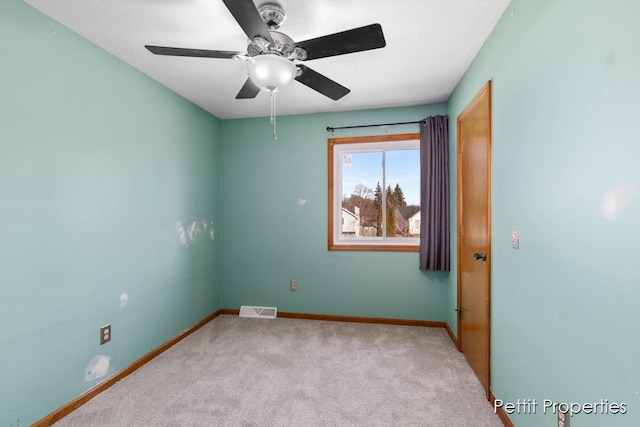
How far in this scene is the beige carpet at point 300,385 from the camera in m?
1.81

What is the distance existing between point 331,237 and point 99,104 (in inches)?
98.5

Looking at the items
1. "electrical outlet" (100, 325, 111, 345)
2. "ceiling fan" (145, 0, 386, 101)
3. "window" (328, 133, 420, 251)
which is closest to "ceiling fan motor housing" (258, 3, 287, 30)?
"ceiling fan" (145, 0, 386, 101)

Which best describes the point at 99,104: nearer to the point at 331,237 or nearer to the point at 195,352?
the point at 195,352

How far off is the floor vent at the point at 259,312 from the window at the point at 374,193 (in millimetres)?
1130

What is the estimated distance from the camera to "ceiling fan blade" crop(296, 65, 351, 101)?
1.77 metres

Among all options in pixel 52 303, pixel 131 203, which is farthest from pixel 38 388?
pixel 131 203

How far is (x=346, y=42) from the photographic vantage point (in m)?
1.42

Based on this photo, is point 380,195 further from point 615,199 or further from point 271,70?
point 615,199

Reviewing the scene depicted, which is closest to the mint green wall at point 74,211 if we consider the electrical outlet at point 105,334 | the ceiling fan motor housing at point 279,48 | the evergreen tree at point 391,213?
the electrical outlet at point 105,334

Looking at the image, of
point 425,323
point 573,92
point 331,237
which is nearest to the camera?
point 573,92

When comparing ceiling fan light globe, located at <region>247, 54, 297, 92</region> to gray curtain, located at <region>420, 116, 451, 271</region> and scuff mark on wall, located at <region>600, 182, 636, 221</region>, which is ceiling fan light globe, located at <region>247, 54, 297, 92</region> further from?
gray curtain, located at <region>420, 116, 451, 271</region>

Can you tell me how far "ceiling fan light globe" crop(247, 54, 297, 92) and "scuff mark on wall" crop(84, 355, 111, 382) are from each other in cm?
225

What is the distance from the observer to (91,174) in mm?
2020

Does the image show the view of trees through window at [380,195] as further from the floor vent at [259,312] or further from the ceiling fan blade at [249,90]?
the ceiling fan blade at [249,90]
